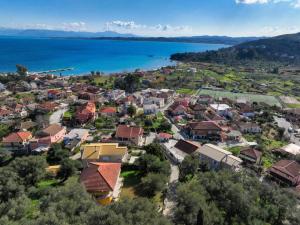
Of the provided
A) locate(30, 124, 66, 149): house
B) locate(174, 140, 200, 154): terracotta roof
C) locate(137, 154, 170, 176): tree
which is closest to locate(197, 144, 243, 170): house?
locate(174, 140, 200, 154): terracotta roof

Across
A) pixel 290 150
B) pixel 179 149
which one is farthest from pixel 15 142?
pixel 290 150

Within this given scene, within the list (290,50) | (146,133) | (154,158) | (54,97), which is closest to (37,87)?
(54,97)

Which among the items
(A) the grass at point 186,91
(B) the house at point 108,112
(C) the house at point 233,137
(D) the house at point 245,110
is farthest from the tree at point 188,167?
(A) the grass at point 186,91

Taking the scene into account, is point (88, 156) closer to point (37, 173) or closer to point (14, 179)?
point (37, 173)

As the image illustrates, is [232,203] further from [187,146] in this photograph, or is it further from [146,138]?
[146,138]

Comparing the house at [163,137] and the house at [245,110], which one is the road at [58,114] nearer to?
the house at [163,137]
